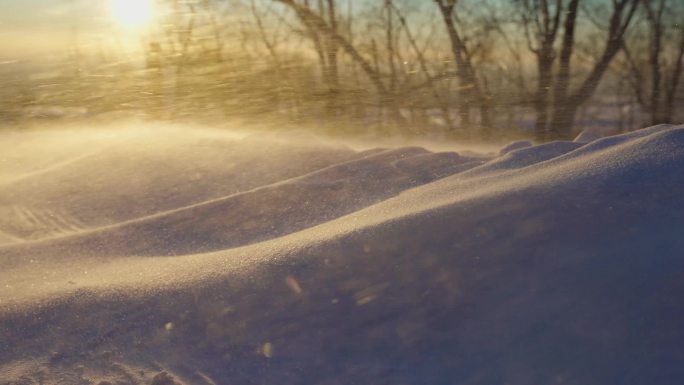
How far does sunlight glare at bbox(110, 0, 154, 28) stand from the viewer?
289cm

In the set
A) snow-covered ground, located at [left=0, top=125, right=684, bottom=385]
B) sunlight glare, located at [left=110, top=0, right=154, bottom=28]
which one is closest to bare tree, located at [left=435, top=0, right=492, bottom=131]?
snow-covered ground, located at [left=0, top=125, right=684, bottom=385]

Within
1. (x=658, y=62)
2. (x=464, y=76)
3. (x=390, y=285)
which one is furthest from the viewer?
(x=464, y=76)

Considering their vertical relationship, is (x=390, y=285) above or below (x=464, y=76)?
below

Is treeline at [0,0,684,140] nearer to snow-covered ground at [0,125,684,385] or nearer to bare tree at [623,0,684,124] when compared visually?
bare tree at [623,0,684,124]

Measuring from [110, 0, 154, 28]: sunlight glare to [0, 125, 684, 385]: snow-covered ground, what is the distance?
1.27 m

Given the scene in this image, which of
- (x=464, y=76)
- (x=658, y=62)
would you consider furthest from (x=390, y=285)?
(x=658, y=62)

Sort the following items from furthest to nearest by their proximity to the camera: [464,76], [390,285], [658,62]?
[464,76] < [658,62] < [390,285]

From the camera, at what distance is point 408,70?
268cm

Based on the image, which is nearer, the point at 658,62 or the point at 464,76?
the point at 658,62

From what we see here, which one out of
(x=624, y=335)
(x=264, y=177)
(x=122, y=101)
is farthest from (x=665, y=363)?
(x=122, y=101)

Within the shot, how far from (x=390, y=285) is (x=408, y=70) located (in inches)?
59.6

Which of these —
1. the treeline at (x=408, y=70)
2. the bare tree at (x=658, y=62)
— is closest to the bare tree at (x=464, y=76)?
the treeline at (x=408, y=70)

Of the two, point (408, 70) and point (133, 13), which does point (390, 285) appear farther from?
point (133, 13)

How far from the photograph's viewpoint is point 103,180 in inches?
89.3
